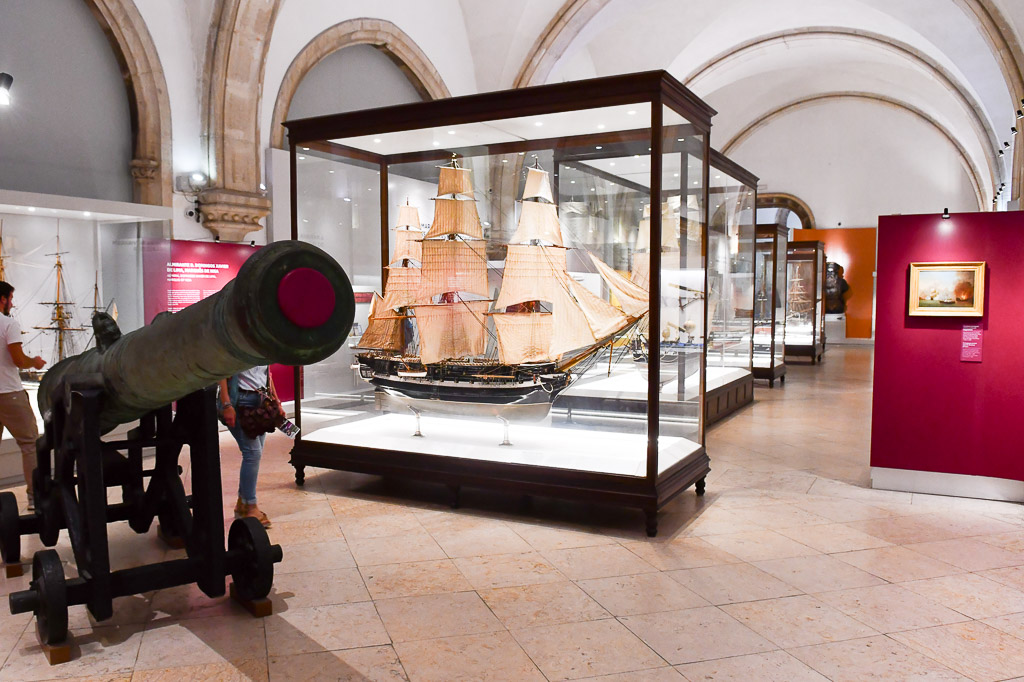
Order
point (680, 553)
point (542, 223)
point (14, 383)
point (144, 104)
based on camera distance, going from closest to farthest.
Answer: point (680, 553) < point (14, 383) < point (542, 223) < point (144, 104)

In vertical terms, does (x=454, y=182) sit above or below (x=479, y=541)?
above

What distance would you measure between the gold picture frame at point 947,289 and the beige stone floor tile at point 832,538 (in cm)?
216

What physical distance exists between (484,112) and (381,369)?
242cm

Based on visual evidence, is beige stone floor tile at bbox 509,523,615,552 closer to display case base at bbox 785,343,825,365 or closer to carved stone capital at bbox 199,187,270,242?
carved stone capital at bbox 199,187,270,242

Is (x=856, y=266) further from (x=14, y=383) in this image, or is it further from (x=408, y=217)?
(x=14, y=383)

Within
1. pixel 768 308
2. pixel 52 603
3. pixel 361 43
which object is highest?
Result: pixel 361 43

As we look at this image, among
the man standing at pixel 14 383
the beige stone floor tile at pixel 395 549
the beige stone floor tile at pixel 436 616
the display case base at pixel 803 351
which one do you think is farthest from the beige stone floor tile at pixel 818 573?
the display case base at pixel 803 351

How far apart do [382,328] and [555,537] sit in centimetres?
254

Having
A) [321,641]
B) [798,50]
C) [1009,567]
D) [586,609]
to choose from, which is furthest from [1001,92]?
[321,641]

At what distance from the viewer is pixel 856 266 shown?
26.5 metres

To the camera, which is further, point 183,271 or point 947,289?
point 183,271

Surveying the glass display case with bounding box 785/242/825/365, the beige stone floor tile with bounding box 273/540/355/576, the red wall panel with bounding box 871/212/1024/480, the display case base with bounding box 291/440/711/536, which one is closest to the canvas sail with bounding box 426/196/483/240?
the display case base with bounding box 291/440/711/536

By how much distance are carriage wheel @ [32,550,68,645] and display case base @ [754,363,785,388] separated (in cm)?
1258

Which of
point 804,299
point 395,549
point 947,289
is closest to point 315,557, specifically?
point 395,549
